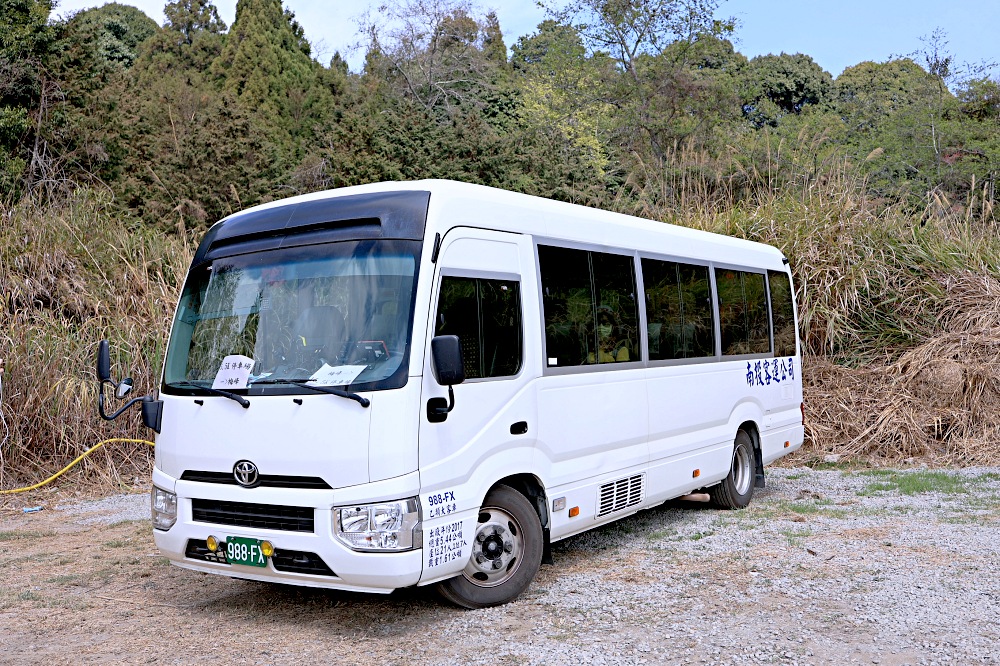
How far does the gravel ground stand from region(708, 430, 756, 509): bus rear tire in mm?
344

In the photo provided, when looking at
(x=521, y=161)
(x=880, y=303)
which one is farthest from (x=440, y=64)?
(x=880, y=303)

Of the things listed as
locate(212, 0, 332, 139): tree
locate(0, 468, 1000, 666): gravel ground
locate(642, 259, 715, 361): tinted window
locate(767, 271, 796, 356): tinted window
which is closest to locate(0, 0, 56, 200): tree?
locate(212, 0, 332, 139): tree

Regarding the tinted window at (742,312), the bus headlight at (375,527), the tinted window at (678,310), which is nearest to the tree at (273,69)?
the tinted window at (742,312)

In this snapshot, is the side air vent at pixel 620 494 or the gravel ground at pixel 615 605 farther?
the side air vent at pixel 620 494

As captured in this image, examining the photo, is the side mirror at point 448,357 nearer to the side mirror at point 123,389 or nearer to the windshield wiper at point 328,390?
the windshield wiper at point 328,390

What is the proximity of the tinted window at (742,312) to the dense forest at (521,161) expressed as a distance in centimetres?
349

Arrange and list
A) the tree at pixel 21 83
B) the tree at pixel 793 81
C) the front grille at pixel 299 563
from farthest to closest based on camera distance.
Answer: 1. the tree at pixel 793 81
2. the tree at pixel 21 83
3. the front grille at pixel 299 563

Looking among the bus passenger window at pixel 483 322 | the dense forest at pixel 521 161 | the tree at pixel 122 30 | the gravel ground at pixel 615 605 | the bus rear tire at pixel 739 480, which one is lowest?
the gravel ground at pixel 615 605

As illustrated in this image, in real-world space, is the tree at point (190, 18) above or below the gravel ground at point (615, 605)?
above

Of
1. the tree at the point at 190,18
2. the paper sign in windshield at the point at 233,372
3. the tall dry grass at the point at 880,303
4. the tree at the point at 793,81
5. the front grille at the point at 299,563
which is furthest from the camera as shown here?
the tree at the point at 190,18

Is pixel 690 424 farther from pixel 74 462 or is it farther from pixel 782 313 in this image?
pixel 74 462

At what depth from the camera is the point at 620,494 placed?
6801 millimetres

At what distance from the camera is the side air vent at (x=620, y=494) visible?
660 cm

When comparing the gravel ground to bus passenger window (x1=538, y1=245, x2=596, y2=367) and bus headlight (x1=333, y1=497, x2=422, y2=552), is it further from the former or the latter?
bus passenger window (x1=538, y1=245, x2=596, y2=367)
